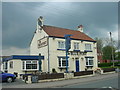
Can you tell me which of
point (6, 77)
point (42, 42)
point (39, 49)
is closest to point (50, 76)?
point (6, 77)

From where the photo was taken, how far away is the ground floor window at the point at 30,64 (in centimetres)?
2515

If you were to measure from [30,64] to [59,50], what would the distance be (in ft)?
18.4

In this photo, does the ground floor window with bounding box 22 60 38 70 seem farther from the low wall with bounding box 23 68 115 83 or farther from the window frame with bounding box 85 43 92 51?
the window frame with bounding box 85 43 92 51

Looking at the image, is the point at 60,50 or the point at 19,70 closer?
the point at 19,70

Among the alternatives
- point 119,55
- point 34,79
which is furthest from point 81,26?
point 119,55

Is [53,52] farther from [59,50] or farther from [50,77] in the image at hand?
[50,77]

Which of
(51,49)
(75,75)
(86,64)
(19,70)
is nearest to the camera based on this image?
(75,75)

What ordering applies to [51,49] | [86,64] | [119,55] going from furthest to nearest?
[119,55], [86,64], [51,49]

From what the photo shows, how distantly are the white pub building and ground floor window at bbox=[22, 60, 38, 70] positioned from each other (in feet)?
5.73

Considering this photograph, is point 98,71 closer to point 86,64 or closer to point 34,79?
point 86,64

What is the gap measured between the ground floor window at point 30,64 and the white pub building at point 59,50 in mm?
1748

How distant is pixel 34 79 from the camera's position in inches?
690

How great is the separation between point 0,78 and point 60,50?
12.5 m

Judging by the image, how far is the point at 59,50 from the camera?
91.1ft
